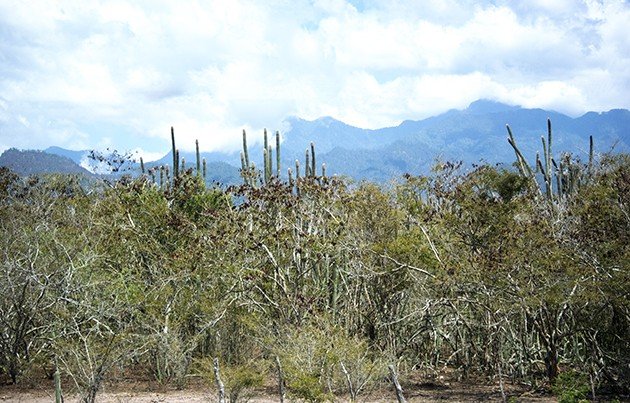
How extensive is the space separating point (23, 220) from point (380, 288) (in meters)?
8.78

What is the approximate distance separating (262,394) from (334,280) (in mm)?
3629

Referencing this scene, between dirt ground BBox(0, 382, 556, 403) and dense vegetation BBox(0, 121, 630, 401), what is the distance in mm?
381

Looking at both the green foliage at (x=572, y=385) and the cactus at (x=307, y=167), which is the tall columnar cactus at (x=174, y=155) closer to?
the cactus at (x=307, y=167)

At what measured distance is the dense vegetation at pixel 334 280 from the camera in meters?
10.8

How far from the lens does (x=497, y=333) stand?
41.5 ft

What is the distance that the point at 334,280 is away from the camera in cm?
1548

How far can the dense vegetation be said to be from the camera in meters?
10.8

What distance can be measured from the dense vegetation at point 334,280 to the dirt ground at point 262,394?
38cm

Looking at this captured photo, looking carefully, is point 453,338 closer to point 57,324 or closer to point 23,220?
point 57,324

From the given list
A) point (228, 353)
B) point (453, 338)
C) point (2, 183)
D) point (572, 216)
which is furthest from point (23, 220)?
point (572, 216)

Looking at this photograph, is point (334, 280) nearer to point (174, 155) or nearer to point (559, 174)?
point (559, 174)

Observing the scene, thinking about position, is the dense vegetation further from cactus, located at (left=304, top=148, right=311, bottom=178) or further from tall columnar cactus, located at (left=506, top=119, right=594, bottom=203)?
cactus, located at (left=304, top=148, right=311, bottom=178)

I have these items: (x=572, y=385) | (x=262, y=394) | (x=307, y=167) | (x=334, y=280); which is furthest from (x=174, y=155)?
(x=572, y=385)

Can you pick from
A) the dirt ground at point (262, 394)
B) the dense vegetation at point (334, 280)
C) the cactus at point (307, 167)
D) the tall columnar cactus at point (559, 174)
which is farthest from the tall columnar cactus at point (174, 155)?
the tall columnar cactus at point (559, 174)
